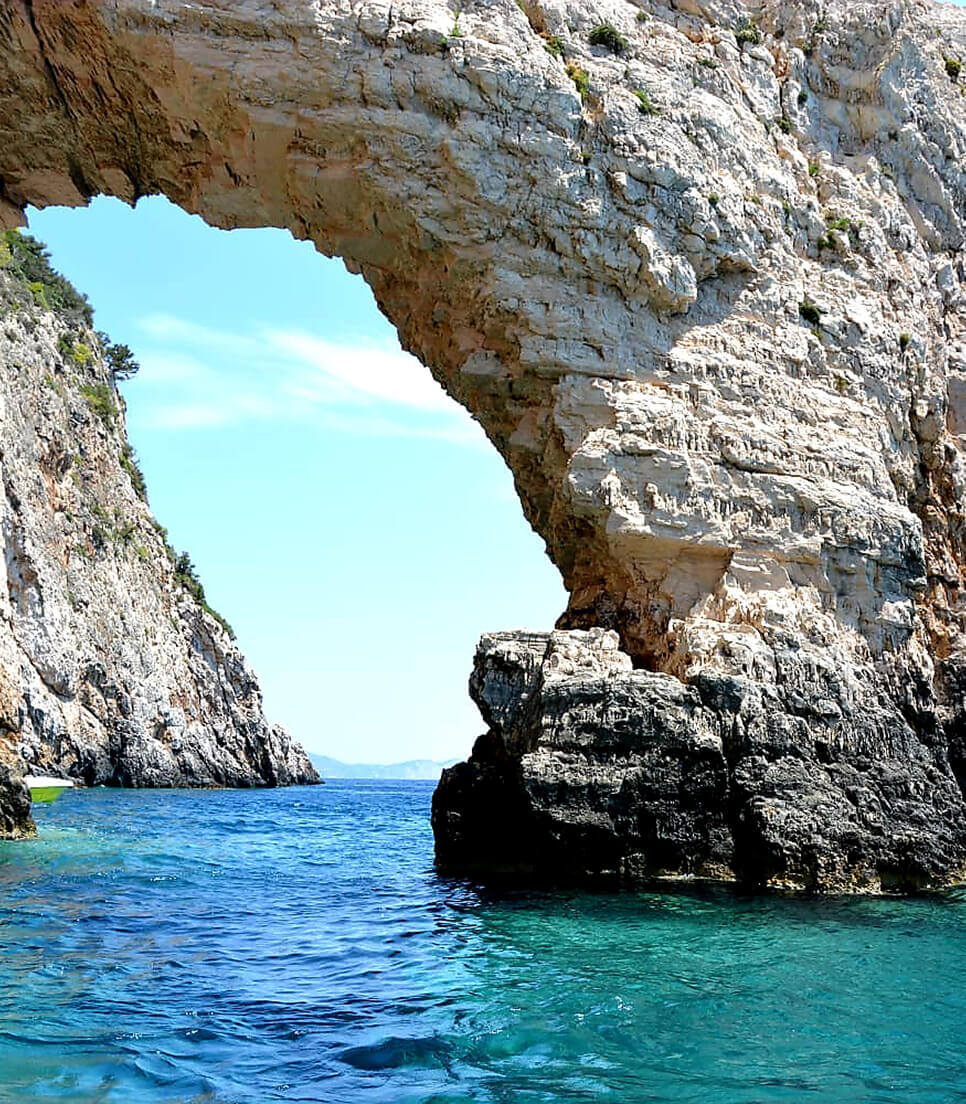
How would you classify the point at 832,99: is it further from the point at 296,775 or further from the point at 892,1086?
the point at 296,775

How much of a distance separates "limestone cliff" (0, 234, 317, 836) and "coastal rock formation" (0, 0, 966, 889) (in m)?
21.1

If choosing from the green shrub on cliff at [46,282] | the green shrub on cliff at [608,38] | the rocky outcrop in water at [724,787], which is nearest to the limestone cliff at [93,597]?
the green shrub on cliff at [46,282]

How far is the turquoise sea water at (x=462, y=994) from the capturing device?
571cm

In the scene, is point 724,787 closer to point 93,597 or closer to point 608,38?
point 608,38

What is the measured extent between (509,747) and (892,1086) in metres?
7.85

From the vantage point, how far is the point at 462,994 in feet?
24.9

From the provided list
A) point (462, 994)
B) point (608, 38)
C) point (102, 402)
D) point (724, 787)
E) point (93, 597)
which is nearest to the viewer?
point (462, 994)

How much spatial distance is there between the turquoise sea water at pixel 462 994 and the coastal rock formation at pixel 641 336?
1.63m

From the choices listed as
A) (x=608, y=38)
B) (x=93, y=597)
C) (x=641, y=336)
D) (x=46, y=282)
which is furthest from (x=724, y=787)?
(x=46, y=282)

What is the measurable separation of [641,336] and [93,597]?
31156mm

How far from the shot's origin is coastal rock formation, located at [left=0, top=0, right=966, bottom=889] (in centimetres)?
1220

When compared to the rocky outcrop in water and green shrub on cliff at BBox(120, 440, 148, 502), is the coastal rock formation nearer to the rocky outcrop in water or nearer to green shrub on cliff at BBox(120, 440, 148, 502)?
the rocky outcrop in water

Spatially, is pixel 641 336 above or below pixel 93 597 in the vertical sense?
above

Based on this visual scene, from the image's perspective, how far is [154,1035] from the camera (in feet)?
20.6
